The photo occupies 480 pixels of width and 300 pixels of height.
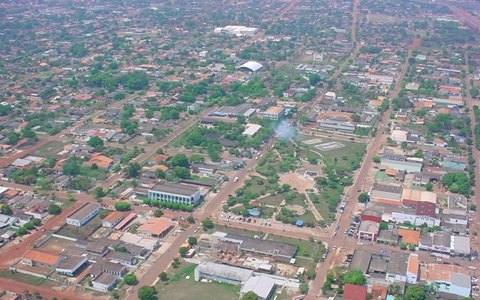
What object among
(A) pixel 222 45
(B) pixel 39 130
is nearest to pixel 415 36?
(A) pixel 222 45

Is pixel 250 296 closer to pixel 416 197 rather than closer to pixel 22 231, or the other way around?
pixel 22 231

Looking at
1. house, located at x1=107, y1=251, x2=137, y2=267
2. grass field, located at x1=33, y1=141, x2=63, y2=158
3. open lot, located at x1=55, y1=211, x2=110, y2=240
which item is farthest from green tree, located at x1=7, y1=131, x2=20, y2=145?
house, located at x1=107, y1=251, x2=137, y2=267

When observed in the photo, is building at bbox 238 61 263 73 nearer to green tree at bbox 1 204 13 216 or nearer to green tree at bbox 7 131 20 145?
green tree at bbox 7 131 20 145

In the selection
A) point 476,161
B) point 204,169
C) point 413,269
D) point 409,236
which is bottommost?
point 476,161

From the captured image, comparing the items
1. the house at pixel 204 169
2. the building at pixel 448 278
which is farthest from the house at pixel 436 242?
the house at pixel 204 169

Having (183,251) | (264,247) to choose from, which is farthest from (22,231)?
(264,247)
